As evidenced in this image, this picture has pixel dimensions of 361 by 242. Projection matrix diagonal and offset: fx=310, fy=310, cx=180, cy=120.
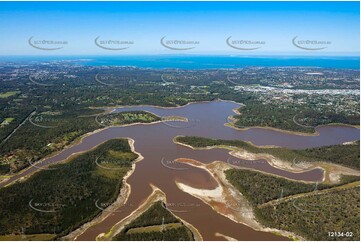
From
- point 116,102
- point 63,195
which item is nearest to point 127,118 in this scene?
point 116,102

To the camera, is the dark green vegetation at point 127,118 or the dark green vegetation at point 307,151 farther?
the dark green vegetation at point 127,118

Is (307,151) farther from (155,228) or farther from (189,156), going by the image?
(155,228)

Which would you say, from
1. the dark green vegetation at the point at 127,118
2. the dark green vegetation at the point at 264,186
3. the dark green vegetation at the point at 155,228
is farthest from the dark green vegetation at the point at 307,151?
the dark green vegetation at the point at 155,228

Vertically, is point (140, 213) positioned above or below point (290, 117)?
below

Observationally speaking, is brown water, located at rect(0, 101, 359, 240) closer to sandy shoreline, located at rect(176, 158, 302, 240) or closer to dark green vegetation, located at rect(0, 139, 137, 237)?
sandy shoreline, located at rect(176, 158, 302, 240)

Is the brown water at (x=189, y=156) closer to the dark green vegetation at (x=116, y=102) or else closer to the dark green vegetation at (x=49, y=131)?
the dark green vegetation at (x=49, y=131)
